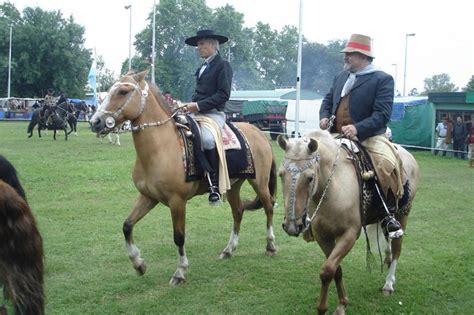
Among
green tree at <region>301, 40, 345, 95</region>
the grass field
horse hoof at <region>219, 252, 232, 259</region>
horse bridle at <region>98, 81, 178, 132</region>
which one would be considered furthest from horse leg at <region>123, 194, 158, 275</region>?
green tree at <region>301, 40, 345, 95</region>

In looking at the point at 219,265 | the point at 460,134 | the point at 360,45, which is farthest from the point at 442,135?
the point at 360,45

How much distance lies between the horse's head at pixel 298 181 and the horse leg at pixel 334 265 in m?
0.50

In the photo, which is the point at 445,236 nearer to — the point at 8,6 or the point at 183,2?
the point at 183,2

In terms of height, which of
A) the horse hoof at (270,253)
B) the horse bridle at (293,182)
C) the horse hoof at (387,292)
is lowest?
the horse hoof at (387,292)

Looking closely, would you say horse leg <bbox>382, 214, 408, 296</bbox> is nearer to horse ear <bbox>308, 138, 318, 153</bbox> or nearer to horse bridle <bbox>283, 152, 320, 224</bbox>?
horse bridle <bbox>283, 152, 320, 224</bbox>

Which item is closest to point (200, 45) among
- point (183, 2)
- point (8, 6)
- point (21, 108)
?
point (21, 108)

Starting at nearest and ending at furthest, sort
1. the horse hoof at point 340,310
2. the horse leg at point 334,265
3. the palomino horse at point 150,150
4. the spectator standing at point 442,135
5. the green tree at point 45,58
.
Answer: the horse leg at point 334,265 → the horse hoof at point 340,310 → the palomino horse at point 150,150 → the spectator standing at point 442,135 → the green tree at point 45,58

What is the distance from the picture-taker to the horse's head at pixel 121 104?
5.90 metres

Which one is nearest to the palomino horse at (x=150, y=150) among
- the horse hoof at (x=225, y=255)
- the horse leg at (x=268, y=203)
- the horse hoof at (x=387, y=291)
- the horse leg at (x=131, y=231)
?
the horse leg at (x=131, y=231)

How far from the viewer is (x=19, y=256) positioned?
2.86 metres

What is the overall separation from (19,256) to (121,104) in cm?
333

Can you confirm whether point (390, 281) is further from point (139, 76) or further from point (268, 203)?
point (139, 76)

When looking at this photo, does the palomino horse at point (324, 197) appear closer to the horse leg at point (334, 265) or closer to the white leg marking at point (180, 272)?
the horse leg at point (334, 265)

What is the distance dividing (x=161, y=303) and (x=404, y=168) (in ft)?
9.93
